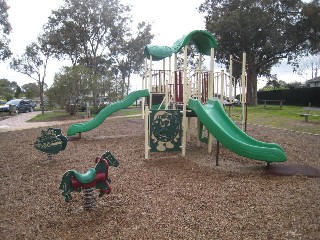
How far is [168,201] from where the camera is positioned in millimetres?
4645

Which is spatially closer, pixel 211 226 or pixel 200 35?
pixel 211 226

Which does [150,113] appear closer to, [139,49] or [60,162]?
[60,162]

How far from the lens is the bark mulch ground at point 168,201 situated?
12.1 feet

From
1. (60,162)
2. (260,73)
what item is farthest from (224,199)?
(260,73)

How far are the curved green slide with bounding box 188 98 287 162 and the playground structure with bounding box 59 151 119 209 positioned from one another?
2.81 m

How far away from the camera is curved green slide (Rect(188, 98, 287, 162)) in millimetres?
6215

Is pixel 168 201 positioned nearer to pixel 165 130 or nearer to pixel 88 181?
pixel 88 181

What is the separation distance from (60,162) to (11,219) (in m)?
3.41

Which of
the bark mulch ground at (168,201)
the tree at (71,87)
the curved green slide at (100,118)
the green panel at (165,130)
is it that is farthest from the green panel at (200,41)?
the tree at (71,87)

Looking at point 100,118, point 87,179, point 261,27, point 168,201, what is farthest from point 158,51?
point 261,27

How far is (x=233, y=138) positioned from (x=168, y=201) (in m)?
2.45

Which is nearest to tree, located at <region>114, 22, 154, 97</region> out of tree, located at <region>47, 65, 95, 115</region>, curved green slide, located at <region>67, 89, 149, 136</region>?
tree, located at <region>47, 65, 95, 115</region>

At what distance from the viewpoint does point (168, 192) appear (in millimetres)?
5070

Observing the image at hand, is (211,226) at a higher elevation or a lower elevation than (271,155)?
lower
